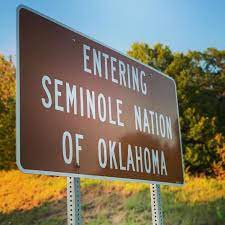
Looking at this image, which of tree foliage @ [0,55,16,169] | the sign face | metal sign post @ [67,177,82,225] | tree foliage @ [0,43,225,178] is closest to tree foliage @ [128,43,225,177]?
tree foliage @ [0,43,225,178]

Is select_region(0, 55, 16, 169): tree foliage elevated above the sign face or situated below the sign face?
above

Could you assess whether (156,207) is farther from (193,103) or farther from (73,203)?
(193,103)

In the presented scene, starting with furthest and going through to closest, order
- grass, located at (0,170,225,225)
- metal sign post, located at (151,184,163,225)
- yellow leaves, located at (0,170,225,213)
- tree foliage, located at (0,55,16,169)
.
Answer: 1. tree foliage, located at (0,55,16,169)
2. yellow leaves, located at (0,170,225,213)
3. grass, located at (0,170,225,225)
4. metal sign post, located at (151,184,163,225)

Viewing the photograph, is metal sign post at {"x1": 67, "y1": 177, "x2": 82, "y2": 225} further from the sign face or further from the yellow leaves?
the yellow leaves

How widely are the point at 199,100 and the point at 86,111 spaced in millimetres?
14187

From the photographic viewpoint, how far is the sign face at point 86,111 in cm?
174

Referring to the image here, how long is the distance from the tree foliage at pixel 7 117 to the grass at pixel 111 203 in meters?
1.10

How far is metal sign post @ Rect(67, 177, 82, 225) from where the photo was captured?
182 cm

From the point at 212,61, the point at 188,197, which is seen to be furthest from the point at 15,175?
the point at 212,61

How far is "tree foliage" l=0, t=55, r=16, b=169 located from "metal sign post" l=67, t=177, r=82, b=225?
12450mm

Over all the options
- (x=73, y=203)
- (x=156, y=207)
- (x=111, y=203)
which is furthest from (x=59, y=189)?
(x=73, y=203)

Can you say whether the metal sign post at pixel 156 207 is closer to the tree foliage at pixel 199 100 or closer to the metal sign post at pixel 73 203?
the metal sign post at pixel 73 203

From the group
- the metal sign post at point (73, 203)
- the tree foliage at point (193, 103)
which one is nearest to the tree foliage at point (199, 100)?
the tree foliage at point (193, 103)

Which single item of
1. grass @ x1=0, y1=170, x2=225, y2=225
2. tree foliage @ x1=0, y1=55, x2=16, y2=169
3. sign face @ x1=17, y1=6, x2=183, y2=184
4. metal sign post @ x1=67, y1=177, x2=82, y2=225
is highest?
tree foliage @ x1=0, y1=55, x2=16, y2=169
